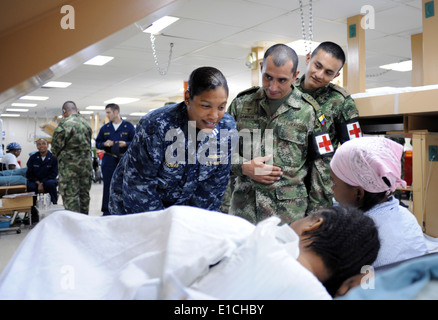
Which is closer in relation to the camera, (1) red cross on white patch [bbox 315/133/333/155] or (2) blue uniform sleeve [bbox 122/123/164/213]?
(2) blue uniform sleeve [bbox 122/123/164/213]

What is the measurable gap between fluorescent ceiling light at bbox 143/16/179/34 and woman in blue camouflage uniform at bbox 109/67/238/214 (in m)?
3.08

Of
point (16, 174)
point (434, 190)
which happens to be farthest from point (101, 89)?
point (434, 190)

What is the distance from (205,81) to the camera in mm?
1380

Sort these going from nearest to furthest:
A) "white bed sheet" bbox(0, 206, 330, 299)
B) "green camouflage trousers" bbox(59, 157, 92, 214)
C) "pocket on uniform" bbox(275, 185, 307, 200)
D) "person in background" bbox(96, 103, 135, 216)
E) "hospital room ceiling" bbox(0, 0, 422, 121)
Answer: "white bed sheet" bbox(0, 206, 330, 299), "pocket on uniform" bbox(275, 185, 307, 200), "hospital room ceiling" bbox(0, 0, 422, 121), "green camouflage trousers" bbox(59, 157, 92, 214), "person in background" bbox(96, 103, 135, 216)

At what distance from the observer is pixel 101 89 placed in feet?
29.0

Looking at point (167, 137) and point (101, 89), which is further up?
point (101, 89)

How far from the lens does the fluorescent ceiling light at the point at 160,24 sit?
4320 millimetres

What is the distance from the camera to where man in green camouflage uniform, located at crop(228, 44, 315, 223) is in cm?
165

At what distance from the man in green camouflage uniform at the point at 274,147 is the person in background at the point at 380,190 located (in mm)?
418

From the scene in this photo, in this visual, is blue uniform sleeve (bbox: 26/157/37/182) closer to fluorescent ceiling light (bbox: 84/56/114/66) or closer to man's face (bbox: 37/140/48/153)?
man's face (bbox: 37/140/48/153)

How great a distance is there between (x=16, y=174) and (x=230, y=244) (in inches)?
221

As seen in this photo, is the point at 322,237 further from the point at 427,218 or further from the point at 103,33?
the point at 427,218

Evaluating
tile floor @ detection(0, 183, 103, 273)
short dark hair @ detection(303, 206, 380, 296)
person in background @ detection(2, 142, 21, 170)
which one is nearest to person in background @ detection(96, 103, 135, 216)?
tile floor @ detection(0, 183, 103, 273)

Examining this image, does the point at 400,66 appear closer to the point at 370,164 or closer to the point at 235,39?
the point at 235,39
